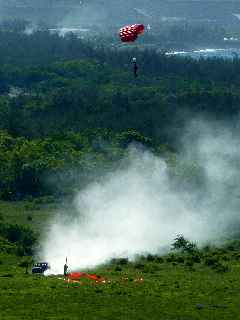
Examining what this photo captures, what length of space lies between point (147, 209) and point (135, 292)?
128ft

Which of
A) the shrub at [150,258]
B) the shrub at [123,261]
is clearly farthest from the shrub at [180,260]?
the shrub at [123,261]

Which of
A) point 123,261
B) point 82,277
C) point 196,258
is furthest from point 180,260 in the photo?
point 82,277

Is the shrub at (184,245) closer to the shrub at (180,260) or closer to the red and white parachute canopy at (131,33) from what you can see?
the shrub at (180,260)

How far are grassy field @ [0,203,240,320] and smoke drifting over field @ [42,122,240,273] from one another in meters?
5.38

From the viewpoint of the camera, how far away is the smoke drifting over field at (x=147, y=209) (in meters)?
104

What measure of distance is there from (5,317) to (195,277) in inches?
812

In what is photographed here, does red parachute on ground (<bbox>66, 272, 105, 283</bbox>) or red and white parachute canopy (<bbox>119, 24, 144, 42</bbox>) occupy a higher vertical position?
red and white parachute canopy (<bbox>119, 24, 144, 42</bbox>)

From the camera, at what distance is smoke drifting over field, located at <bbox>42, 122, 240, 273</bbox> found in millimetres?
103625

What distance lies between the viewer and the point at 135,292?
3216 inches

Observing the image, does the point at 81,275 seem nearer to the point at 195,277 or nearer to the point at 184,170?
the point at 195,277

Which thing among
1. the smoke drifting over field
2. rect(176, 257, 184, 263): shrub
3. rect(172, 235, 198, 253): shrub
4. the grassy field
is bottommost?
the grassy field

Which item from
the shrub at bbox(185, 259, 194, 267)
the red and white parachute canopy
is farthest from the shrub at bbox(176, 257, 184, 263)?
the red and white parachute canopy

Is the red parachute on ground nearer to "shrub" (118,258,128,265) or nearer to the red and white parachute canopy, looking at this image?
"shrub" (118,258,128,265)

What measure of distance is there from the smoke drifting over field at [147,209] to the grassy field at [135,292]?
17.6ft
